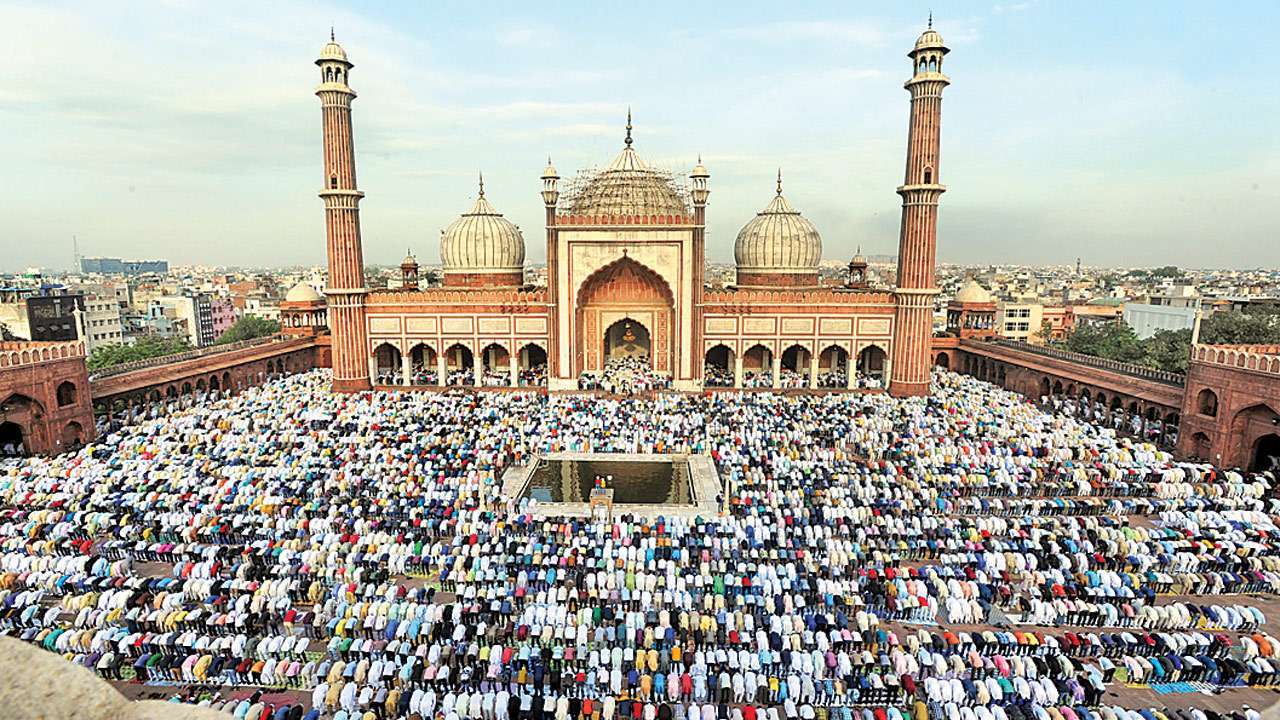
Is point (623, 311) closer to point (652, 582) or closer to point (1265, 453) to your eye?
point (652, 582)

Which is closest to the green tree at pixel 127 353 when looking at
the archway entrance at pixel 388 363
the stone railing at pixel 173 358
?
the stone railing at pixel 173 358

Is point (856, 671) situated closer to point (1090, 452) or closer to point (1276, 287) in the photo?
point (1090, 452)

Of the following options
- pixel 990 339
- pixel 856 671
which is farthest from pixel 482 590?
pixel 990 339

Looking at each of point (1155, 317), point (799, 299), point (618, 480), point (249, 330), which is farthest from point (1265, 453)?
point (249, 330)

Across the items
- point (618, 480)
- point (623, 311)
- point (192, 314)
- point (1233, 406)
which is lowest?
point (618, 480)

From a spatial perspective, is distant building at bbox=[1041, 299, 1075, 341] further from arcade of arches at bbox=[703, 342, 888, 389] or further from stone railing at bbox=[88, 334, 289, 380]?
stone railing at bbox=[88, 334, 289, 380]

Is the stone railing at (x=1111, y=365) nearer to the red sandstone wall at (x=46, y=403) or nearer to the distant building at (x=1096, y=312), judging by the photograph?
the red sandstone wall at (x=46, y=403)
